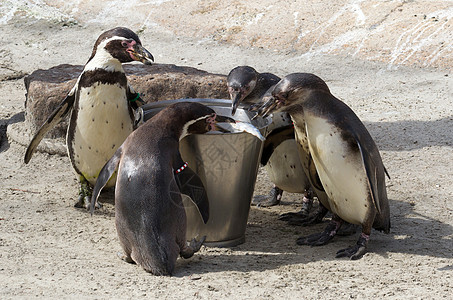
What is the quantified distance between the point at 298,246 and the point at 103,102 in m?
1.46

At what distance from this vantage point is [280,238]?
397 centimetres

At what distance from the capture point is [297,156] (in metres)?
4.24

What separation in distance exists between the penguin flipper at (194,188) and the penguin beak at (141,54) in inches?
37.9

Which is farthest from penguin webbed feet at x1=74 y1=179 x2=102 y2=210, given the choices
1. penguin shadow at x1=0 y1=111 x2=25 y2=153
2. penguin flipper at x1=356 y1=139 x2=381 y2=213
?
penguin flipper at x1=356 y1=139 x2=381 y2=213

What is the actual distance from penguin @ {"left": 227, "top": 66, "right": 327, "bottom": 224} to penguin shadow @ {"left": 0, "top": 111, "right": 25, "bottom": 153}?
246 cm

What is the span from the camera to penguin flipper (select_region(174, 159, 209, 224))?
3.35 meters

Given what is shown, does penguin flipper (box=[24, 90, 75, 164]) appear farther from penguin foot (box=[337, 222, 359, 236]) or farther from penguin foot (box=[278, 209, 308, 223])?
penguin foot (box=[337, 222, 359, 236])

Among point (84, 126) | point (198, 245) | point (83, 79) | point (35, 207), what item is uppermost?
point (83, 79)

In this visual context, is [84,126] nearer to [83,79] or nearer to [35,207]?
[83,79]

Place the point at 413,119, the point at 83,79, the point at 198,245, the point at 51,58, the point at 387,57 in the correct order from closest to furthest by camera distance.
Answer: the point at 198,245
the point at 83,79
the point at 413,119
the point at 387,57
the point at 51,58

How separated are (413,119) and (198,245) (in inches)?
135

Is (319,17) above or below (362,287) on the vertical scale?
above

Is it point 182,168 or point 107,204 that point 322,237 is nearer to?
point 182,168

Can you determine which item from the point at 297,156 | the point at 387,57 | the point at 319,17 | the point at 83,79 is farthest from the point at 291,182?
the point at 319,17
